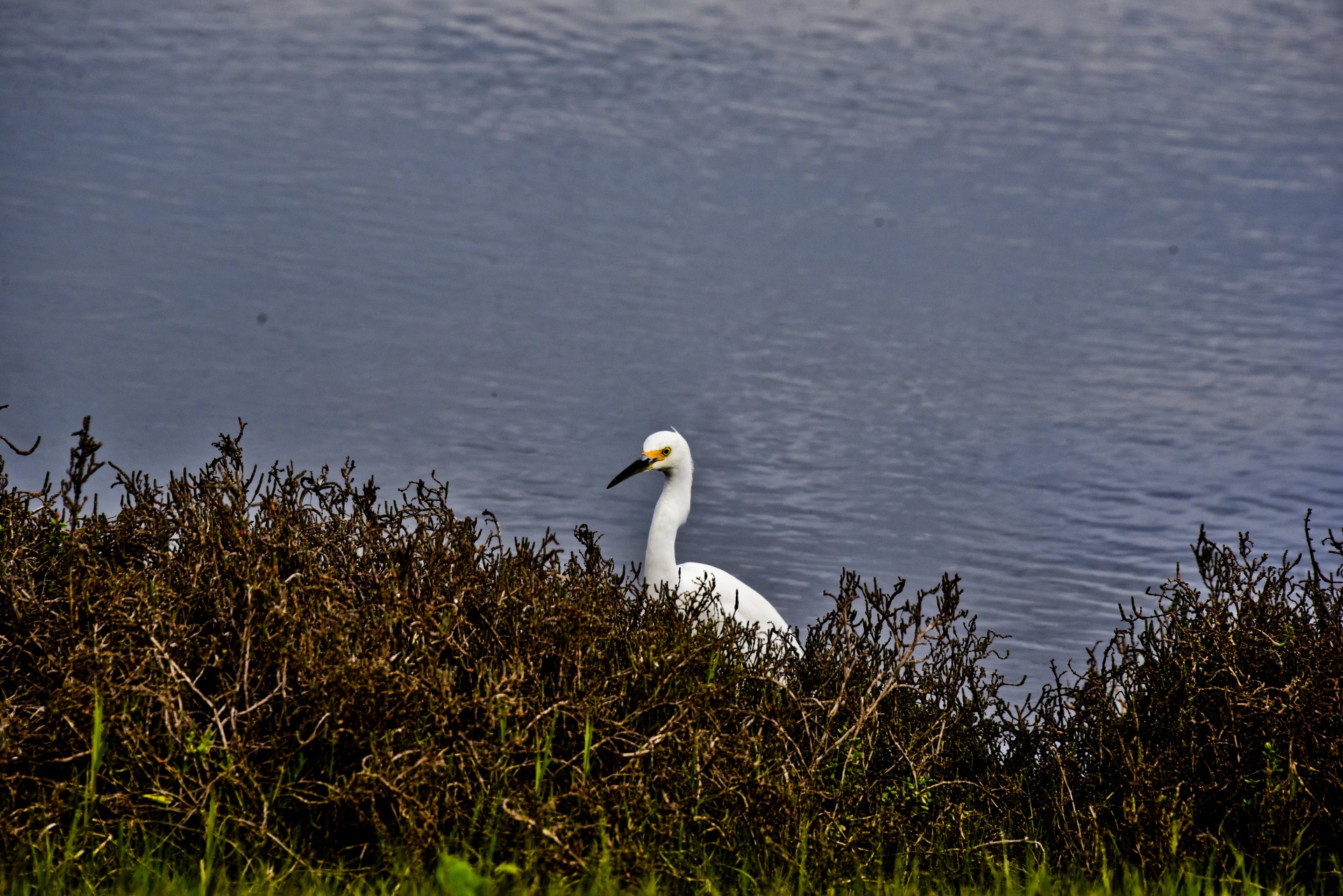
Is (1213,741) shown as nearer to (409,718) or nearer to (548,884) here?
(548,884)

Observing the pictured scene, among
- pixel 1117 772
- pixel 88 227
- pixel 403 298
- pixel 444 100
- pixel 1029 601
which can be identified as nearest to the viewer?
pixel 1117 772

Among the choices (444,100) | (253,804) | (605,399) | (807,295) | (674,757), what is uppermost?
(444,100)

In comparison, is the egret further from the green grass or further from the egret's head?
the green grass

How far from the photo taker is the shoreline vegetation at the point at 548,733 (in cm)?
416

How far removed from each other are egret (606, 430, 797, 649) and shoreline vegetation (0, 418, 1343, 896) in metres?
1.33

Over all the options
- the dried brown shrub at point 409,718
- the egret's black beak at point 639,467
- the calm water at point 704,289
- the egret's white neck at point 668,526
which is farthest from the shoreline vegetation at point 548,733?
the calm water at point 704,289

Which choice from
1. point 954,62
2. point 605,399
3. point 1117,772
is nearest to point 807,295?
point 605,399

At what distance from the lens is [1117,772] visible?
5.00 metres

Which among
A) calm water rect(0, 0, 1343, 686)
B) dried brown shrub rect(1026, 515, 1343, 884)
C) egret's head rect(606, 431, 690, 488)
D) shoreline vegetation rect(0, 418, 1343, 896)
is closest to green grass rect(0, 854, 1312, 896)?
shoreline vegetation rect(0, 418, 1343, 896)

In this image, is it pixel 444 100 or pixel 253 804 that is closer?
pixel 253 804

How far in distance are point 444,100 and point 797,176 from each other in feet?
20.4

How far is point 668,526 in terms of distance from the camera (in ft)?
23.2

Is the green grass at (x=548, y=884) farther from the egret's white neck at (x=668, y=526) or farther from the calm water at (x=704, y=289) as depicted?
the calm water at (x=704, y=289)

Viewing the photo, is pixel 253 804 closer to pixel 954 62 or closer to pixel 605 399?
pixel 605 399
